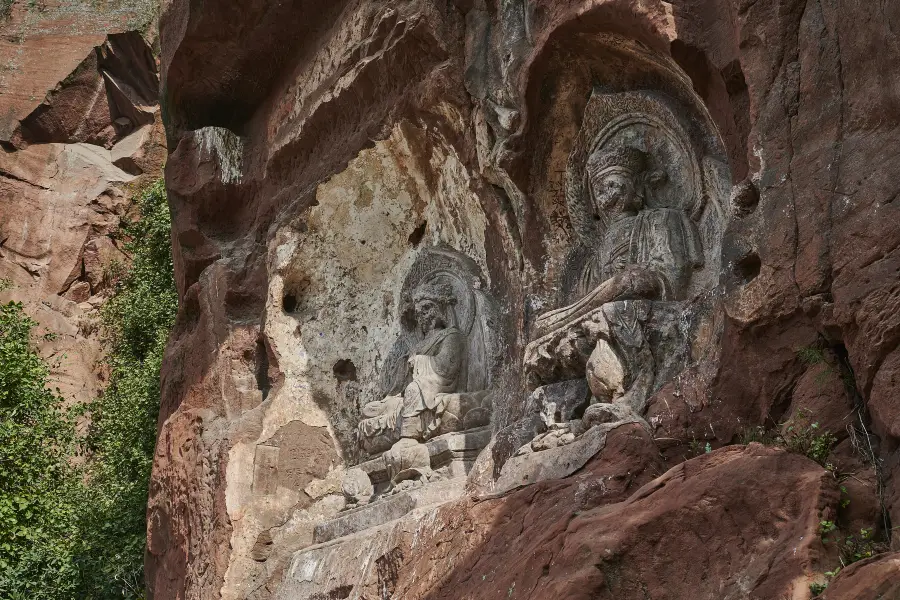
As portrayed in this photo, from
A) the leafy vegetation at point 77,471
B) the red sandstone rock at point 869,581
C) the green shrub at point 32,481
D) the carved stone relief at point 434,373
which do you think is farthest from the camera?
the leafy vegetation at point 77,471

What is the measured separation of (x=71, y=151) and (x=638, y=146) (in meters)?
12.6

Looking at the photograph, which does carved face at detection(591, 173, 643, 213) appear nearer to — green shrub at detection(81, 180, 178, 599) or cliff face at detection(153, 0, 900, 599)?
cliff face at detection(153, 0, 900, 599)

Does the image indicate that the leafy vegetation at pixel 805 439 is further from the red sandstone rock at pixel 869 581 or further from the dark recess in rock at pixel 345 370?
the dark recess in rock at pixel 345 370

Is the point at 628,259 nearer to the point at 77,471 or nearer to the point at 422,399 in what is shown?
the point at 422,399

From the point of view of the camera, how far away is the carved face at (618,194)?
6.23m

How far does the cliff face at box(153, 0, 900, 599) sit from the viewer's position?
398 cm

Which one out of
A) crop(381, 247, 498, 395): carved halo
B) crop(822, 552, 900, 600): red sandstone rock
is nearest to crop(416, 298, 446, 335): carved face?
crop(381, 247, 498, 395): carved halo

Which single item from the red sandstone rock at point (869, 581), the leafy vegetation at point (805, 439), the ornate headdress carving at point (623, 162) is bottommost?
the red sandstone rock at point (869, 581)

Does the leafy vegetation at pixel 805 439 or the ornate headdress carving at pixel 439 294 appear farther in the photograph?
the ornate headdress carving at pixel 439 294

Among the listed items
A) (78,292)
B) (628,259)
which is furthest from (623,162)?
(78,292)

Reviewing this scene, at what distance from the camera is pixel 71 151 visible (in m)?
16.9

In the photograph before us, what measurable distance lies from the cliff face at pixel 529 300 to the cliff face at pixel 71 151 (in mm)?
6890

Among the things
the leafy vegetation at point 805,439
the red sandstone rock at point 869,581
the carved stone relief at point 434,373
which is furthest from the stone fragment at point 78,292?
the red sandstone rock at point 869,581

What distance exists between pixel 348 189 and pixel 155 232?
306 inches
